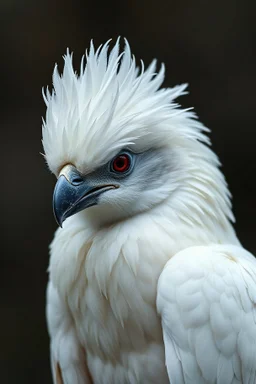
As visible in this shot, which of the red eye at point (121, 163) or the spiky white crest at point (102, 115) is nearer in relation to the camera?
the spiky white crest at point (102, 115)

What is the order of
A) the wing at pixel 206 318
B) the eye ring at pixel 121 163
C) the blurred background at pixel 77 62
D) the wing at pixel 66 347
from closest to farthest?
the wing at pixel 206 318 → the eye ring at pixel 121 163 → the wing at pixel 66 347 → the blurred background at pixel 77 62

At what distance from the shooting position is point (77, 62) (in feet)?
20.3

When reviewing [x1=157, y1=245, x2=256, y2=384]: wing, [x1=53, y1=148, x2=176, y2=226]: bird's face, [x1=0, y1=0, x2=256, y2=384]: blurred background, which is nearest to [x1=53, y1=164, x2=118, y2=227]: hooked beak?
[x1=53, y1=148, x2=176, y2=226]: bird's face

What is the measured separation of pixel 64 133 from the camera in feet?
9.37

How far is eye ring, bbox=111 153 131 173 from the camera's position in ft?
9.83

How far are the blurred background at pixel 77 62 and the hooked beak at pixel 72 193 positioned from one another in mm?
3307

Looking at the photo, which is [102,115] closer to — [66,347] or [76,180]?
[76,180]

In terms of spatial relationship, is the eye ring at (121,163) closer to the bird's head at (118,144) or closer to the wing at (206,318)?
the bird's head at (118,144)

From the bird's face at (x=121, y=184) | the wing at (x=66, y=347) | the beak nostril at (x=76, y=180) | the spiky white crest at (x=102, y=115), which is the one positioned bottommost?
the wing at (x=66, y=347)

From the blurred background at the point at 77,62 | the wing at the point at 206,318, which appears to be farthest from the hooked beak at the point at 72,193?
the blurred background at the point at 77,62

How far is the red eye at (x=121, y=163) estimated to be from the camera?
300 centimetres

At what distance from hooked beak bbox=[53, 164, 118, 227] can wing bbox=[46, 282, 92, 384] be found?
632mm

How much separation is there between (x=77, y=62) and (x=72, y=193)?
3578mm

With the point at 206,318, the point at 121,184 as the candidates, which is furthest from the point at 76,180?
the point at 206,318
